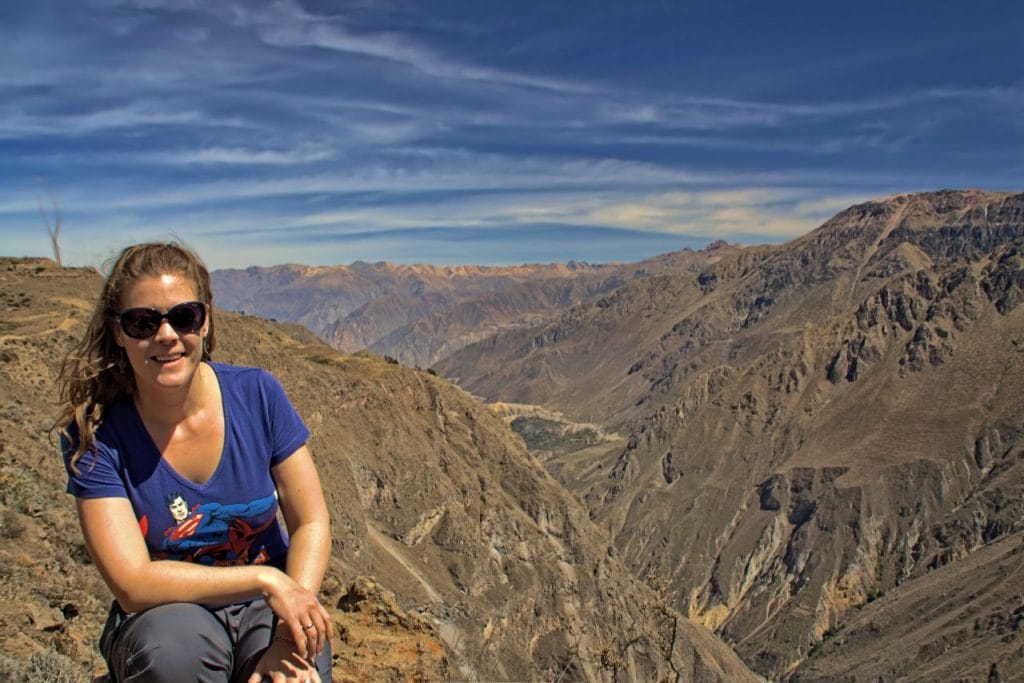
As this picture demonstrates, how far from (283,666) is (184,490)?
118cm

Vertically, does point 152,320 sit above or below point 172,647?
above

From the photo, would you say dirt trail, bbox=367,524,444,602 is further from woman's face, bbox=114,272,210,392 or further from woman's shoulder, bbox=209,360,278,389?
woman's face, bbox=114,272,210,392

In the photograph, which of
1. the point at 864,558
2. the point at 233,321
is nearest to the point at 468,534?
the point at 233,321

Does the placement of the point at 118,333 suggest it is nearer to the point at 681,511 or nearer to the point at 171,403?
the point at 171,403

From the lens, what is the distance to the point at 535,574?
58.1 metres

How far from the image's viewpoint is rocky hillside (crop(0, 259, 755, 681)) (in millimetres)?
9461

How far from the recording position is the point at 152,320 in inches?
175

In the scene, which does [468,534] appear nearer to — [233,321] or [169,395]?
[233,321]

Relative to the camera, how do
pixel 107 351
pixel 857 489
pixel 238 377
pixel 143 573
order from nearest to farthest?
pixel 143 573 → pixel 107 351 → pixel 238 377 → pixel 857 489

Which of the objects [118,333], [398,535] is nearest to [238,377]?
[118,333]

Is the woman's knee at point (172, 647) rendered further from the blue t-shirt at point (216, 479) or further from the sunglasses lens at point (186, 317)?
the sunglasses lens at point (186, 317)

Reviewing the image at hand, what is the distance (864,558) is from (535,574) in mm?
96341

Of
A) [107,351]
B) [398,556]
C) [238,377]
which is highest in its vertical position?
[107,351]

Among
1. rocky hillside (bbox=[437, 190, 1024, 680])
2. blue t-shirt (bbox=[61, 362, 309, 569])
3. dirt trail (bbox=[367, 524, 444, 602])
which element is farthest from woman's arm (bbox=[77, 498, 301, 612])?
rocky hillside (bbox=[437, 190, 1024, 680])
